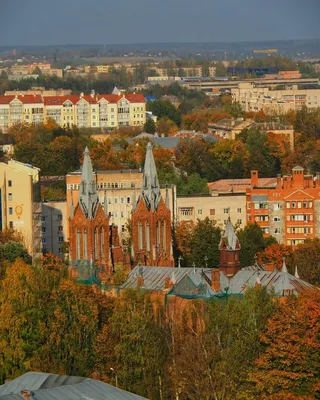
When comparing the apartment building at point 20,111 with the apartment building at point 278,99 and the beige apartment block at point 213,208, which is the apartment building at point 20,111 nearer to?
the apartment building at point 278,99

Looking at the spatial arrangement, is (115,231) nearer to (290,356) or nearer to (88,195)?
(88,195)

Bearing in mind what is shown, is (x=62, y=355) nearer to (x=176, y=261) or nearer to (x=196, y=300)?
(x=196, y=300)

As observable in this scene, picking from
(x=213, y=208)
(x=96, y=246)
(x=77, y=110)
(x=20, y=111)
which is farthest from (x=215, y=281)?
(x=77, y=110)

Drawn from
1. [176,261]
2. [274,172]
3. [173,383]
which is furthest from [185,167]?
[173,383]

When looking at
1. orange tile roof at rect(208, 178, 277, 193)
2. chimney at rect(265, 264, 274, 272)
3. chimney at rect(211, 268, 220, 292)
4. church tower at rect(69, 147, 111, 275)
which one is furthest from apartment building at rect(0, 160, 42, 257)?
chimney at rect(211, 268, 220, 292)

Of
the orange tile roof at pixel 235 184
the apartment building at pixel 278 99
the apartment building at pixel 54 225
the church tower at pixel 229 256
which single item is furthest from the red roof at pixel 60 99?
the church tower at pixel 229 256

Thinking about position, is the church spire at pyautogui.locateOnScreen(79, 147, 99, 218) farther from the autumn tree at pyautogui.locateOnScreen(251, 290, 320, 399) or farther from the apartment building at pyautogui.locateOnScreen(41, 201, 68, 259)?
the autumn tree at pyautogui.locateOnScreen(251, 290, 320, 399)
